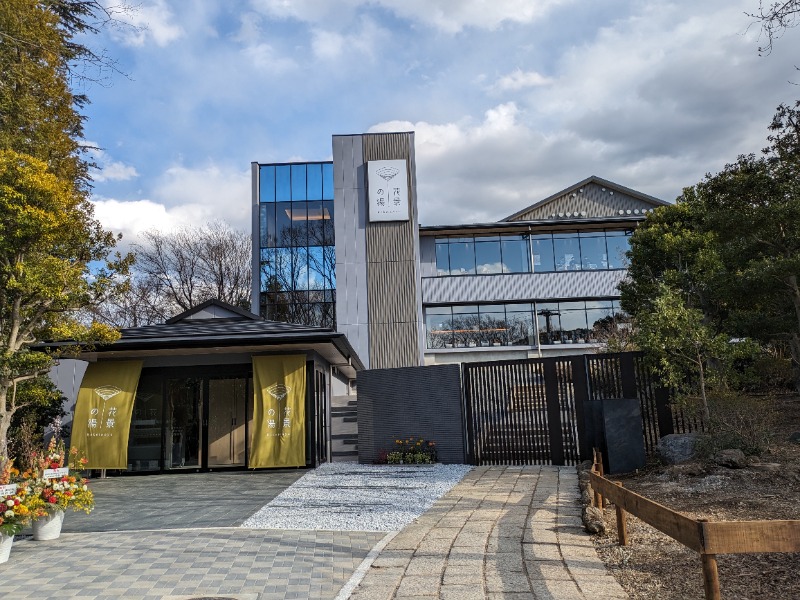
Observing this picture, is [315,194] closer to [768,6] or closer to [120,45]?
[120,45]

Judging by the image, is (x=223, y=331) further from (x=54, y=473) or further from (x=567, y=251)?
(x=567, y=251)

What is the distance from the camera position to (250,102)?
35.8 ft

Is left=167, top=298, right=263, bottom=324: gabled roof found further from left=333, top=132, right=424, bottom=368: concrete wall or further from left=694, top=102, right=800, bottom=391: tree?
left=694, top=102, right=800, bottom=391: tree

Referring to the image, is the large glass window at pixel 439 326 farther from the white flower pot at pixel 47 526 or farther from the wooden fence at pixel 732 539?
the wooden fence at pixel 732 539

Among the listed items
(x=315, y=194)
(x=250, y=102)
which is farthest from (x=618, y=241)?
(x=250, y=102)

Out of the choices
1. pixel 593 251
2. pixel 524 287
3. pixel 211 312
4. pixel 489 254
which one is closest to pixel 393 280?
pixel 489 254

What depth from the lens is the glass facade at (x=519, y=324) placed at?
3122 centimetres

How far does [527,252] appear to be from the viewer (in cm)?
3216

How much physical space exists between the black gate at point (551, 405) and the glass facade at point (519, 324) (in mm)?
17664

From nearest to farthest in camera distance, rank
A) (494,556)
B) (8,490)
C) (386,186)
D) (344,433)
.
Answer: (494,556) → (8,490) → (344,433) → (386,186)

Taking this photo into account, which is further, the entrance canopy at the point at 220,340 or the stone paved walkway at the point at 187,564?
the entrance canopy at the point at 220,340

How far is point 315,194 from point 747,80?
25.6 metres

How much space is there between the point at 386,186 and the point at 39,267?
20913 mm

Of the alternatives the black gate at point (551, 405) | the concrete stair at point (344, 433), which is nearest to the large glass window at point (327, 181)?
the concrete stair at point (344, 433)
